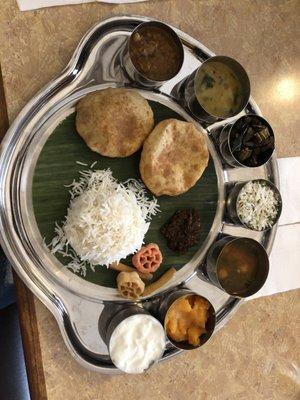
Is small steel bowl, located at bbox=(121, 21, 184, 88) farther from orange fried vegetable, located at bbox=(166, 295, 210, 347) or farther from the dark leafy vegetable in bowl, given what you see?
orange fried vegetable, located at bbox=(166, 295, 210, 347)

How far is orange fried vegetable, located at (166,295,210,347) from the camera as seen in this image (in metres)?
2.24

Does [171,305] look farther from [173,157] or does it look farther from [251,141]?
[251,141]

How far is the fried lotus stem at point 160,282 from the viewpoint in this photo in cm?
239

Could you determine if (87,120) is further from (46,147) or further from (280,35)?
(280,35)

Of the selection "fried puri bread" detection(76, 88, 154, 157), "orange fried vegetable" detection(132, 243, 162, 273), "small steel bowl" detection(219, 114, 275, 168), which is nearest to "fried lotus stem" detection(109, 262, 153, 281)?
"orange fried vegetable" detection(132, 243, 162, 273)

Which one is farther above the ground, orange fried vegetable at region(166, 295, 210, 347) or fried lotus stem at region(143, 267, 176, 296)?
fried lotus stem at region(143, 267, 176, 296)

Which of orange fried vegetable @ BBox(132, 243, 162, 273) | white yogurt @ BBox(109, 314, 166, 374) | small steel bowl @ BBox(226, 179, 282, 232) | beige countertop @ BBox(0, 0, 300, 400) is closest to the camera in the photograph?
white yogurt @ BBox(109, 314, 166, 374)

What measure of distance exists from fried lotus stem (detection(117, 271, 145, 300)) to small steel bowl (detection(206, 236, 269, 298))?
373 mm

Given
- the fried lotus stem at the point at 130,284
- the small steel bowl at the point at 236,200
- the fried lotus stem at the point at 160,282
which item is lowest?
the fried lotus stem at the point at 160,282

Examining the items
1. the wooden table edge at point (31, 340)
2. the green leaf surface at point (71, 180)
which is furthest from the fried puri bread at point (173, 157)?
the wooden table edge at point (31, 340)

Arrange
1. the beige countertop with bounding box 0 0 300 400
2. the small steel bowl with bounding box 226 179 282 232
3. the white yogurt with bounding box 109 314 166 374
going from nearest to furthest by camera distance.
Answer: the white yogurt with bounding box 109 314 166 374 < the beige countertop with bounding box 0 0 300 400 < the small steel bowl with bounding box 226 179 282 232

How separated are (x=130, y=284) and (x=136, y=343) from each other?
0.92 feet

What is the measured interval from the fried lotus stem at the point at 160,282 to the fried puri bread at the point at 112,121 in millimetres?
636

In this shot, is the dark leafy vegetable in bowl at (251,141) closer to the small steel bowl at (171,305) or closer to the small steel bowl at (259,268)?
the small steel bowl at (259,268)
